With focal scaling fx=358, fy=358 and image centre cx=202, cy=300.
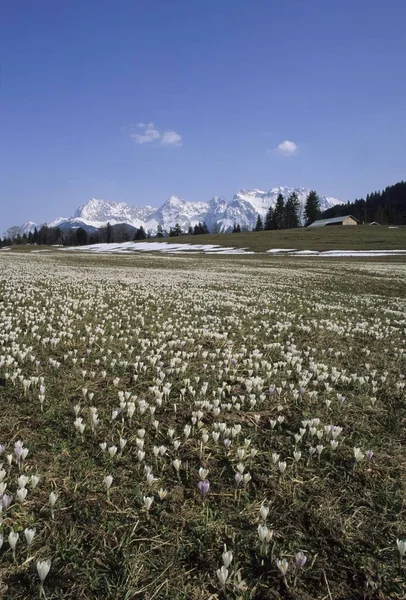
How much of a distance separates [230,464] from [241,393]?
1.91 m

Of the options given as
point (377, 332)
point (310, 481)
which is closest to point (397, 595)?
point (310, 481)

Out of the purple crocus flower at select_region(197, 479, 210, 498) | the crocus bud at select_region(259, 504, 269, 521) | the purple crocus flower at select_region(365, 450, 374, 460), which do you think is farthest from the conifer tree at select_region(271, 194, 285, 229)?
the crocus bud at select_region(259, 504, 269, 521)

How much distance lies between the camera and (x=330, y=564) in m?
2.71

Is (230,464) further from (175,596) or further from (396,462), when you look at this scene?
(396,462)

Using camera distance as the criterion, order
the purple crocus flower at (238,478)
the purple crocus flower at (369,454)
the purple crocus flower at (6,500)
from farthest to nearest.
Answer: the purple crocus flower at (369,454), the purple crocus flower at (238,478), the purple crocus flower at (6,500)

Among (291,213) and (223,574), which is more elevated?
(291,213)

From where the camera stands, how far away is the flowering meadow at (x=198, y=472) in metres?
2.57

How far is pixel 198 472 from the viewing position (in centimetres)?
371

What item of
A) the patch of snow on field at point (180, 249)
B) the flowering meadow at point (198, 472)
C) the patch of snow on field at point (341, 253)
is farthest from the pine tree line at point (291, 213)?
the flowering meadow at point (198, 472)

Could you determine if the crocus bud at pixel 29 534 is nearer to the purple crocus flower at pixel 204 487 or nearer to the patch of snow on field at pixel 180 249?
the purple crocus flower at pixel 204 487

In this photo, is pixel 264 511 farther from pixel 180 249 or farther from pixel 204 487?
pixel 180 249

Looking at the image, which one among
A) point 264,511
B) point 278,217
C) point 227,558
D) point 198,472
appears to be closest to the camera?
point 227,558

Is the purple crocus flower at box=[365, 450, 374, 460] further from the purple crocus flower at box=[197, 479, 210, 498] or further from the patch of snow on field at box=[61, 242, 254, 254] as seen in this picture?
the patch of snow on field at box=[61, 242, 254, 254]

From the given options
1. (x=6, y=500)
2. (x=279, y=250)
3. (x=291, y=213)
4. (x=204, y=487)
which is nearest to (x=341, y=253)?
(x=279, y=250)
